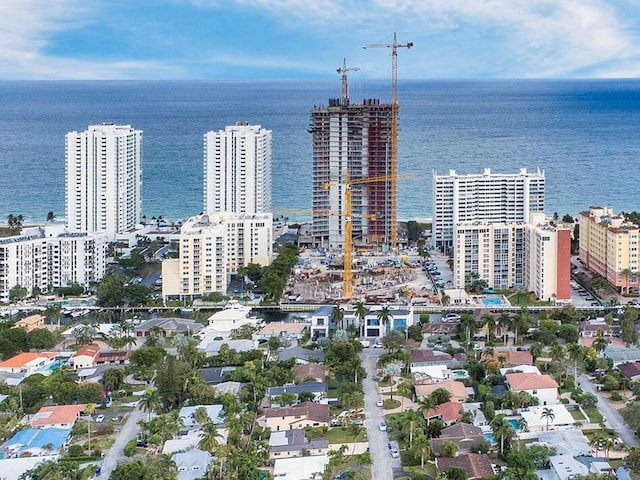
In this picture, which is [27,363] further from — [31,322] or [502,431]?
[502,431]

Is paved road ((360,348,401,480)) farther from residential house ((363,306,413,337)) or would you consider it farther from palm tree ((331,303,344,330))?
palm tree ((331,303,344,330))

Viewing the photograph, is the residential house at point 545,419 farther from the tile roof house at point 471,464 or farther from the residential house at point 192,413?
the residential house at point 192,413

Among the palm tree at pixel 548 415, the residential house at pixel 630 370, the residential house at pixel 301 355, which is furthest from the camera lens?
the residential house at pixel 301 355

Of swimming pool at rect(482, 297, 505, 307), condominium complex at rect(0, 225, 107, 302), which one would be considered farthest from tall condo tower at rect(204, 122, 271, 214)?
swimming pool at rect(482, 297, 505, 307)

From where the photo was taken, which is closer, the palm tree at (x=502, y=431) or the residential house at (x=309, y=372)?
the palm tree at (x=502, y=431)

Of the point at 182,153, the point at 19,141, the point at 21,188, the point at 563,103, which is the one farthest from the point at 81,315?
the point at 563,103

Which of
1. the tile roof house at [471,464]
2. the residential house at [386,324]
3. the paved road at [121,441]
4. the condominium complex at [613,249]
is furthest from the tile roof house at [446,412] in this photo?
the condominium complex at [613,249]
